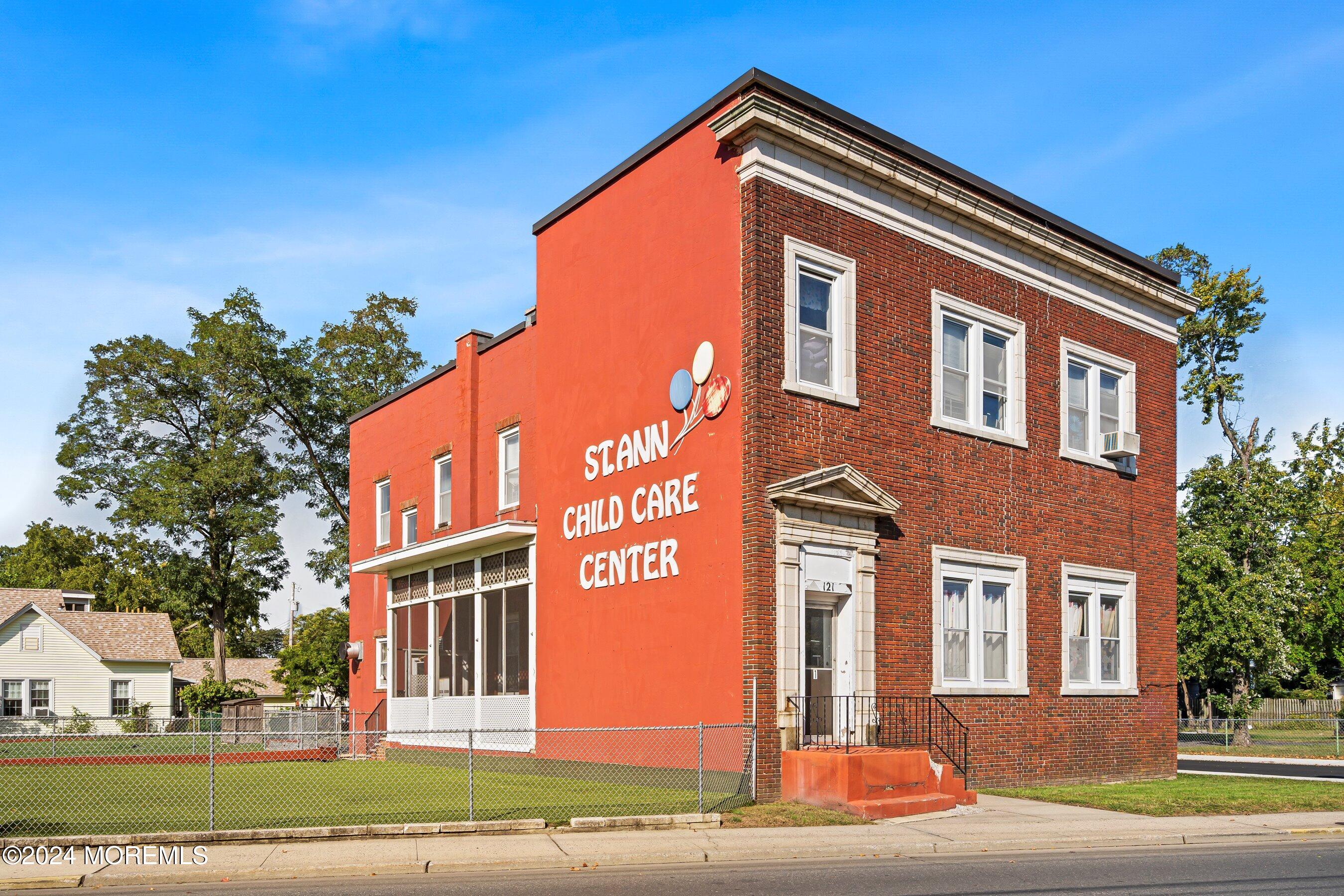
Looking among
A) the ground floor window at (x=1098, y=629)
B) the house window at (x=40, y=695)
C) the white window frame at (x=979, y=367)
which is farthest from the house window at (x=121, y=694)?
the white window frame at (x=979, y=367)

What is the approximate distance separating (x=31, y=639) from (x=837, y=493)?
46.8m

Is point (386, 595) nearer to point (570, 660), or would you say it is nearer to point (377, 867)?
point (570, 660)

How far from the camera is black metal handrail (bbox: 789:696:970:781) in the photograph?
1695cm

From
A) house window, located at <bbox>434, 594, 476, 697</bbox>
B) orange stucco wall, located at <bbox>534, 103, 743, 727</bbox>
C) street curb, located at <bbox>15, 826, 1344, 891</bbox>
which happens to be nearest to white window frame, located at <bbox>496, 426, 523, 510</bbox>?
orange stucco wall, located at <bbox>534, 103, 743, 727</bbox>

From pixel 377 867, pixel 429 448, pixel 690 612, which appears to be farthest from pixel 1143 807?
pixel 429 448

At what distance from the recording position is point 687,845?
41.7 ft

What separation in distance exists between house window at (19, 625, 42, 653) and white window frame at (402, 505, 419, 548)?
3172 centimetres

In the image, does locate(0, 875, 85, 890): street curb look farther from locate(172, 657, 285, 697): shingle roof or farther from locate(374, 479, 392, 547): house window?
locate(172, 657, 285, 697): shingle roof

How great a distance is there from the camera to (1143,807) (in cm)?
1684

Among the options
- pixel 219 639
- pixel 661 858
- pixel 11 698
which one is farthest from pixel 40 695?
pixel 661 858

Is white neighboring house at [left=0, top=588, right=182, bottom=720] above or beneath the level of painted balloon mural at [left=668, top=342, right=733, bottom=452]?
beneath

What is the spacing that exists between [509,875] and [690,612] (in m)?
6.83

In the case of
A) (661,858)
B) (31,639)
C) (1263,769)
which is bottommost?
(1263,769)

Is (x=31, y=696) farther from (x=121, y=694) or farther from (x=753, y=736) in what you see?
(x=753, y=736)
